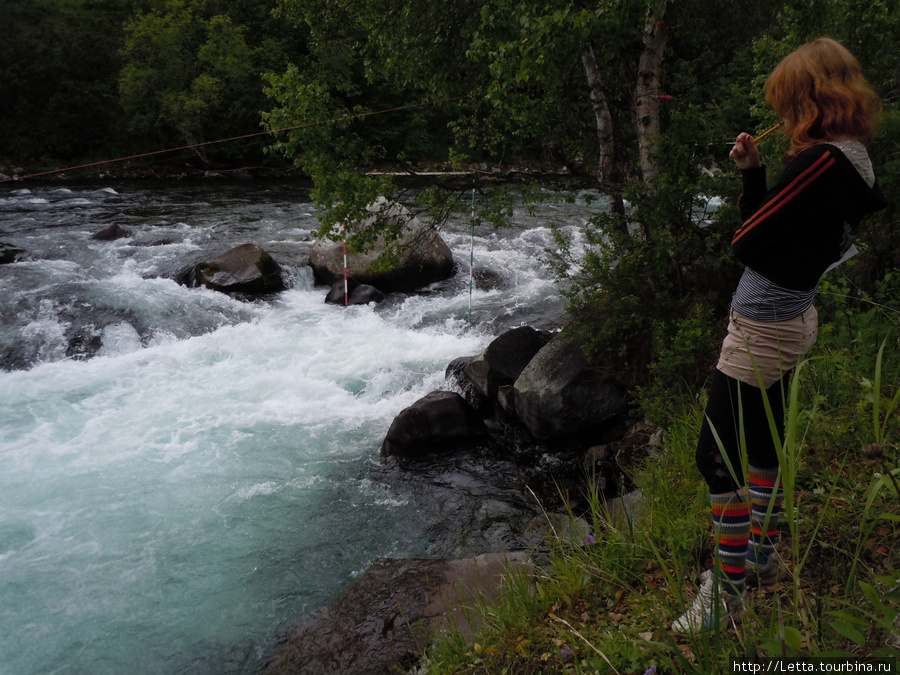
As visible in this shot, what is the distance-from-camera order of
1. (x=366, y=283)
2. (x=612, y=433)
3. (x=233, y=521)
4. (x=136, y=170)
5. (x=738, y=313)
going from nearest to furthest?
(x=738, y=313) < (x=233, y=521) < (x=612, y=433) < (x=366, y=283) < (x=136, y=170)

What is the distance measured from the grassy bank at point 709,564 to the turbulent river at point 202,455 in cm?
200

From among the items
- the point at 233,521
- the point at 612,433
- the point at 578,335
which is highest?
the point at 578,335

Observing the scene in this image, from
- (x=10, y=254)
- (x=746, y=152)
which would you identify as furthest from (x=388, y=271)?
(x=746, y=152)

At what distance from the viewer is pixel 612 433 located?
6039mm

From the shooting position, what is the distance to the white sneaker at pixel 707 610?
199 cm

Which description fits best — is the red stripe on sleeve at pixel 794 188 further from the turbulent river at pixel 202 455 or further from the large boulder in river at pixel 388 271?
the large boulder in river at pixel 388 271

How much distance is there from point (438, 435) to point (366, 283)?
5.49m

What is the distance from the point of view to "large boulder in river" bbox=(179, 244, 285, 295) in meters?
11.0

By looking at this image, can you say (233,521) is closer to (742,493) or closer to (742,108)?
(742,493)

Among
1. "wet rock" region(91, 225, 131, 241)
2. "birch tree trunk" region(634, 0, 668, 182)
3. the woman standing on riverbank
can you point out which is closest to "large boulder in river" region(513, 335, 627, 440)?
"birch tree trunk" region(634, 0, 668, 182)

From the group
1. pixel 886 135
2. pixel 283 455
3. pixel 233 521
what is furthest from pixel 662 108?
pixel 233 521

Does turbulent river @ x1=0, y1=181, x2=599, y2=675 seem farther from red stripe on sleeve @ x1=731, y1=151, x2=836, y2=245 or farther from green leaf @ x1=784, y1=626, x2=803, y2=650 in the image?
red stripe on sleeve @ x1=731, y1=151, x2=836, y2=245

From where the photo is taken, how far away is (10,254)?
37.9ft

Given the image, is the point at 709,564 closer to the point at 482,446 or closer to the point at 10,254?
the point at 482,446
